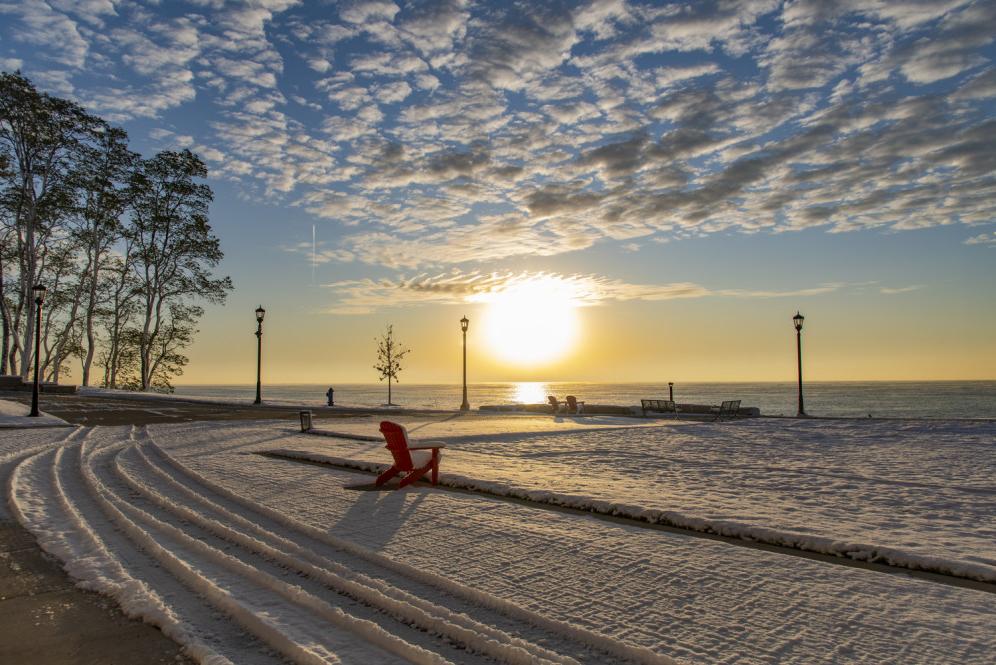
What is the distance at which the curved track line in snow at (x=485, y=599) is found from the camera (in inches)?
134

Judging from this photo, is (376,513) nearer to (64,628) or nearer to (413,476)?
(413,476)

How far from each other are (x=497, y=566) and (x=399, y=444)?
4079 mm

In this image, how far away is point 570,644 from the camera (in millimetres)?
3553

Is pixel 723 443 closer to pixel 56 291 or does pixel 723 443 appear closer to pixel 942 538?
pixel 942 538

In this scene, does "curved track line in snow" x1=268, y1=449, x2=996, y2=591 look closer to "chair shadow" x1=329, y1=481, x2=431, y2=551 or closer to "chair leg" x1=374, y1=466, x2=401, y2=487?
"chair leg" x1=374, y1=466, x2=401, y2=487

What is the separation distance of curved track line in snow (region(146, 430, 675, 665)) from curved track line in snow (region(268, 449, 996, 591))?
9.05 feet

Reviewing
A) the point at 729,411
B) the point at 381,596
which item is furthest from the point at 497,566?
the point at 729,411

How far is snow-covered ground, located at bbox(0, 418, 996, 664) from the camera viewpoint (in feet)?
11.7

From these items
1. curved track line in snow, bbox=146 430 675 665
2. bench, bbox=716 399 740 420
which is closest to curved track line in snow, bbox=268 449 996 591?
curved track line in snow, bbox=146 430 675 665

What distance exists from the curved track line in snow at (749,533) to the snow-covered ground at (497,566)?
317mm

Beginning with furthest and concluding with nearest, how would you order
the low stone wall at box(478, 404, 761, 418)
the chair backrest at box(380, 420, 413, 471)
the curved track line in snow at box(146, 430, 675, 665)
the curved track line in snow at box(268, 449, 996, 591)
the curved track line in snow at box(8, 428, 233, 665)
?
the low stone wall at box(478, 404, 761, 418) → the chair backrest at box(380, 420, 413, 471) → the curved track line in snow at box(268, 449, 996, 591) → the curved track line in snow at box(8, 428, 233, 665) → the curved track line in snow at box(146, 430, 675, 665)

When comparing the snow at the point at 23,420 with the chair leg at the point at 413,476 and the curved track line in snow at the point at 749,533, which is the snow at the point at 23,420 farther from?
the curved track line in snow at the point at 749,533

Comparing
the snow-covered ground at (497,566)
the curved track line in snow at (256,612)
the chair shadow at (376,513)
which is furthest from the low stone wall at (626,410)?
the curved track line in snow at (256,612)

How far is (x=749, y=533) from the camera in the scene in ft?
19.2
